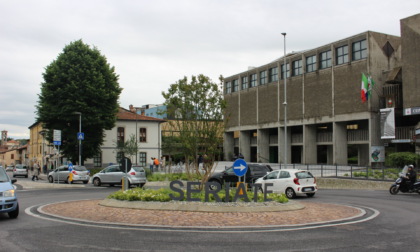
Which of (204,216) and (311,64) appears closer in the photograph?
(204,216)

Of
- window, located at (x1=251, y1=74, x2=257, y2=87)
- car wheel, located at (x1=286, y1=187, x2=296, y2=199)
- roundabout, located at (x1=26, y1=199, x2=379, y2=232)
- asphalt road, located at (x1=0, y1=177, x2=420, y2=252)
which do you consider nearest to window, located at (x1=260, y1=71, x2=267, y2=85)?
window, located at (x1=251, y1=74, x2=257, y2=87)

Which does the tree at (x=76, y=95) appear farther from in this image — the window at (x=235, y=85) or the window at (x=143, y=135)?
the window at (x=235, y=85)

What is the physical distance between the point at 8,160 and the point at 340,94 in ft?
386

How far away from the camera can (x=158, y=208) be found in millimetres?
13742

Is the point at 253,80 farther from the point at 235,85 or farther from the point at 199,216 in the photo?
the point at 199,216

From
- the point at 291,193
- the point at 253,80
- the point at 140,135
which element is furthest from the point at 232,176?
the point at 253,80

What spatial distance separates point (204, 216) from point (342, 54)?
1711 inches

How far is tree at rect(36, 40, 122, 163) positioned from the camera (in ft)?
148

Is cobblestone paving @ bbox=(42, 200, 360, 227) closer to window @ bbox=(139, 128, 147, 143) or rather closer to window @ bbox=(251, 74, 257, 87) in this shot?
window @ bbox=(139, 128, 147, 143)

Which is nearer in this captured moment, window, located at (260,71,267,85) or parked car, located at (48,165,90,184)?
parked car, located at (48,165,90,184)

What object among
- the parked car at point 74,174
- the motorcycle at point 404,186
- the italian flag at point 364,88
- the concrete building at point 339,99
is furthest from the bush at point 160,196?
the italian flag at point 364,88

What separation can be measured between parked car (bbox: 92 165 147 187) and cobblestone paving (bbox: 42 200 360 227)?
1277 cm

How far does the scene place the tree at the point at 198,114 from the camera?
53.0 feet

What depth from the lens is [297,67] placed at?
193 feet
